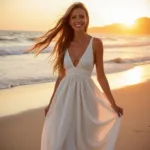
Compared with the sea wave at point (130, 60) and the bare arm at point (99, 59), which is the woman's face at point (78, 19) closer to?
the bare arm at point (99, 59)

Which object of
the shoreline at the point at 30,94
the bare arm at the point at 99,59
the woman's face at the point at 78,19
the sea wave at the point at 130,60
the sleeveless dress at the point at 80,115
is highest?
the woman's face at the point at 78,19

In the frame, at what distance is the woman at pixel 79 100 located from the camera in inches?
92.7

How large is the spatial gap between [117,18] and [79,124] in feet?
32.8

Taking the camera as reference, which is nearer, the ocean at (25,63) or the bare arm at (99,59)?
the bare arm at (99,59)

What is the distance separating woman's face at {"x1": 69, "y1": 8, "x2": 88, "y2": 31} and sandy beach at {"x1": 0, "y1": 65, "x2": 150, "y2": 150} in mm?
1488

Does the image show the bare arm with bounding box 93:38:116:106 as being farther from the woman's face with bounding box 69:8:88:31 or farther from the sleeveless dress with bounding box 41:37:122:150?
the woman's face with bounding box 69:8:88:31

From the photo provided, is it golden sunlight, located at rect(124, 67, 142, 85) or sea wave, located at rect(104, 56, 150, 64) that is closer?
golden sunlight, located at rect(124, 67, 142, 85)

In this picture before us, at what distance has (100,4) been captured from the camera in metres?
10.5

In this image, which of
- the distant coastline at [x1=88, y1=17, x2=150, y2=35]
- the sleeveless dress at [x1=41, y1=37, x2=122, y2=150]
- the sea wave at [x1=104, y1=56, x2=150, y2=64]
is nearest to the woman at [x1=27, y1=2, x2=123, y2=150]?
the sleeveless dress at [x1=41, y1=37, x2=122, y2=150]

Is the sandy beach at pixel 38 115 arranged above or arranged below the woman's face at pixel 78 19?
below

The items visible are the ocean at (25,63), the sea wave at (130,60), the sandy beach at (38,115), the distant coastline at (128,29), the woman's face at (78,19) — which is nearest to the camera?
the woman's face at (78,19)

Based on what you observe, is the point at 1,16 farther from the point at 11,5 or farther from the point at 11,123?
the point at 11,123

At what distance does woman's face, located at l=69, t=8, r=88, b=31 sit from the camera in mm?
2336

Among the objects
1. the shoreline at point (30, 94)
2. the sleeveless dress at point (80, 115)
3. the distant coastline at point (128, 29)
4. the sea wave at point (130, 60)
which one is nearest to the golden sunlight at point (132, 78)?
the shoreline at point (30, 94)
